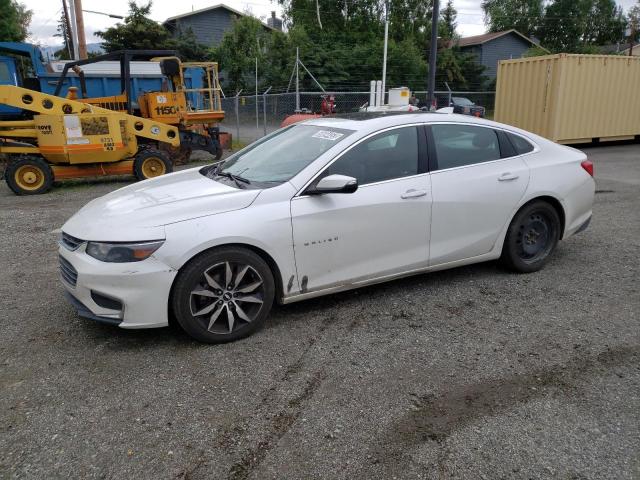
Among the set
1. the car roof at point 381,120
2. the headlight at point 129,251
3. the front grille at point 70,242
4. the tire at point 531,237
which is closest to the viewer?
the headlight at point 129,251

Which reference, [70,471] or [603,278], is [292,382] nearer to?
[70,471]

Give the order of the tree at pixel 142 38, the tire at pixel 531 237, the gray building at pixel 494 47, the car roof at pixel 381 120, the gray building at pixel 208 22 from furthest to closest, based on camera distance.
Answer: the gray building at pixel 494 47 < the gray building at pixel 208 22 < the tree at pixel 142 38 < the tire at pixel 531 237 < the car roof at pixel 381 120

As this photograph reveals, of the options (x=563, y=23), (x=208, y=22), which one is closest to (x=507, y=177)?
(x=208, y=22)

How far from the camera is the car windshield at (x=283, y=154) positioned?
4.06 m

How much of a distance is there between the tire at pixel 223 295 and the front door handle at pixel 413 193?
1.25 meters

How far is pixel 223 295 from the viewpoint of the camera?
358 cm

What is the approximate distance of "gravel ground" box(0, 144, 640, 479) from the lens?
2.56 metres

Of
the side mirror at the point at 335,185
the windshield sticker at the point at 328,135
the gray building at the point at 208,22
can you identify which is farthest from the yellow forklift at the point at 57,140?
the gray building at the point at 208,22

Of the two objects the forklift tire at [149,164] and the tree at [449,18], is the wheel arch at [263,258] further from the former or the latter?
the tree at [449,18]

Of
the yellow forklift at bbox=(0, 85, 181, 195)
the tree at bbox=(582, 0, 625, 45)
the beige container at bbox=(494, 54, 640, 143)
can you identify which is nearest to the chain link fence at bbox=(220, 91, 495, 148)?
the beige container at bbox=(494, 54, 640, 143)

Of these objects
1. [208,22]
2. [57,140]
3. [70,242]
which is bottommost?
[70,242]

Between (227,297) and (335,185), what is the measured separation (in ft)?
3.52

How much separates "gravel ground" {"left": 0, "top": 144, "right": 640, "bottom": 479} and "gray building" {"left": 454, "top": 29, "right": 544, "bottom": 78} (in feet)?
149

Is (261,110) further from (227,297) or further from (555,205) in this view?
(227,297)
